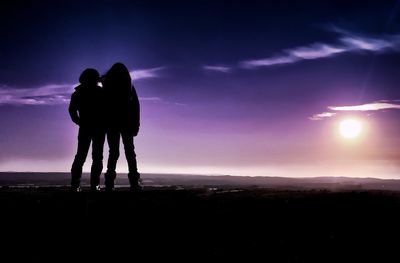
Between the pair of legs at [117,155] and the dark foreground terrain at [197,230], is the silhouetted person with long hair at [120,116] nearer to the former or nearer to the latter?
the pair of legs at [117,155]

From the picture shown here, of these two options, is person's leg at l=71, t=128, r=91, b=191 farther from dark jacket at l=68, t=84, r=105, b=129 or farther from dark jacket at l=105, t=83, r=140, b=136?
dark jacket at l=105, t=83, r=140, b=136

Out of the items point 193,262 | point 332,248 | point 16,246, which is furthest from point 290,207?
point 16,246

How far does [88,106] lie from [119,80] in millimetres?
1143

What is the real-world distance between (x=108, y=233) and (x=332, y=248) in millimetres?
3278

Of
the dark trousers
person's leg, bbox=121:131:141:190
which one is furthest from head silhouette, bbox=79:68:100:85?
person's leg, bbox=121:131:141:190

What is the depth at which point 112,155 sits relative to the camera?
10.4 metres

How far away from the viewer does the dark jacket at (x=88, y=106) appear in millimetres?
10344

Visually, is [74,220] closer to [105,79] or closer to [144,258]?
[144,258]

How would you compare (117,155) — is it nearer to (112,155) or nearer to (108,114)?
(112,155)

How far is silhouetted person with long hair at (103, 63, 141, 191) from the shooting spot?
33.3 feet

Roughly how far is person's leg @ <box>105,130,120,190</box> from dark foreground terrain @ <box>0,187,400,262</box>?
2.04m

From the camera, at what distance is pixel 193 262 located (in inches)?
189

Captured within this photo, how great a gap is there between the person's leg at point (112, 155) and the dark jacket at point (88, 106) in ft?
1.32

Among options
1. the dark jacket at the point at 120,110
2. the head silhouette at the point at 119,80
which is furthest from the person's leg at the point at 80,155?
the head silhouette at the point at 119,80
